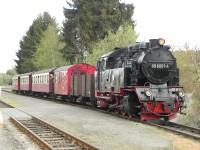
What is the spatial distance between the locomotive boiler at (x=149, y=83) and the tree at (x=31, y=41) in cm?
6732

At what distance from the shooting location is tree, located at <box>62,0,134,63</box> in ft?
177

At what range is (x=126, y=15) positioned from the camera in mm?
54656

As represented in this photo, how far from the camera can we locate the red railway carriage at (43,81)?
43094mm

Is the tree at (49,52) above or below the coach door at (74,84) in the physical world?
above

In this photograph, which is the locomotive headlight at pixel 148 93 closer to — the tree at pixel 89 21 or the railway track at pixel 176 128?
the railway track at pixel 176 128

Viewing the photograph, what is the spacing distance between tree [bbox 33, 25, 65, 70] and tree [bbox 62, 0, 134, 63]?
670 inches

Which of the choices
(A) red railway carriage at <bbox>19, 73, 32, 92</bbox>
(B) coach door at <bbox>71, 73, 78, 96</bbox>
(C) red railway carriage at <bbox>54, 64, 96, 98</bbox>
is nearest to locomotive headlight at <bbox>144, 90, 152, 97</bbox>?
(C) red railway carriage at <bbox>54, 64, 96, 98</bbox>

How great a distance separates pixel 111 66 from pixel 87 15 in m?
32.6

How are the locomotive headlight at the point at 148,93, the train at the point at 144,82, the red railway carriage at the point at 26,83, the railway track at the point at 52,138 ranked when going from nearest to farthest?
1. the railway track at the point at 52,138
2. the locomotive headlight at the point at 148,93
3. the train at the point at 144,82
4. the red railway carriage at the point at 26,83

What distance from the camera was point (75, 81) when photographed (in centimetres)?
3469

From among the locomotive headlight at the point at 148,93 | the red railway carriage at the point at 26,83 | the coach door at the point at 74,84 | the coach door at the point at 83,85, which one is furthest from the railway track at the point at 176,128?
the red railway carriage at the point at 26,83

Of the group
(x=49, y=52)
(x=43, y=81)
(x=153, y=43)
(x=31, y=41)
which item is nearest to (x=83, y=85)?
(x=153, y=43)

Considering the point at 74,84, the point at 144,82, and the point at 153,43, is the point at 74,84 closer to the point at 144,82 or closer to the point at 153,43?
the point at 144,82

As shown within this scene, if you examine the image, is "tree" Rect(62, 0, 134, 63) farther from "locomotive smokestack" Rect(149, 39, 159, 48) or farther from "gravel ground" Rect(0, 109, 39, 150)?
"gravel ground" Rect(0, 109, 39, 150)
